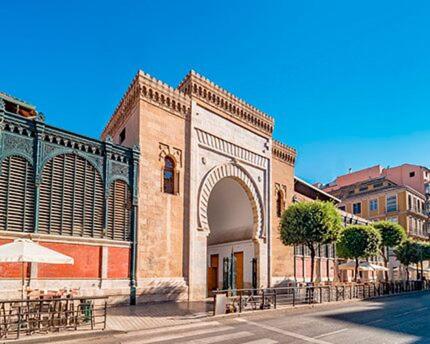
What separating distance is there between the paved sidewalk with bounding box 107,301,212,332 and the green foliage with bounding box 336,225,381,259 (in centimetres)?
1438

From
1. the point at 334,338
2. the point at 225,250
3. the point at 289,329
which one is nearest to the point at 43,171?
the point at 289,329

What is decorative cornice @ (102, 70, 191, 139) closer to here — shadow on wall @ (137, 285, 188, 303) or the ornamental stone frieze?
the ornamental stone frieze

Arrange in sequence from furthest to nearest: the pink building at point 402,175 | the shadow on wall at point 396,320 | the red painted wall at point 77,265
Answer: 1. the pink building at point 402,175
2. the red painted wall at point 77,265
3. the shadow on wall at point 396,320

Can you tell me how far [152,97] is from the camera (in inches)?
739

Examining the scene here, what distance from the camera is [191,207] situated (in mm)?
19500

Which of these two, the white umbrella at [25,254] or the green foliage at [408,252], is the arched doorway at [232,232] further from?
the green foliage at [408,252]

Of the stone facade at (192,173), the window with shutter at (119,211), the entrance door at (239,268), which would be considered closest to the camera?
the window with shutter at (119,211)

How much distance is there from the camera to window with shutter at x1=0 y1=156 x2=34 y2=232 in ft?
43.1

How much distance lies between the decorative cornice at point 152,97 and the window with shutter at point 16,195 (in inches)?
255

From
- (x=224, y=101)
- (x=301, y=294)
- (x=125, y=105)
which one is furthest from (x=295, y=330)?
(x=224, y=101)

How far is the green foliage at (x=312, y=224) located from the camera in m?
20.4

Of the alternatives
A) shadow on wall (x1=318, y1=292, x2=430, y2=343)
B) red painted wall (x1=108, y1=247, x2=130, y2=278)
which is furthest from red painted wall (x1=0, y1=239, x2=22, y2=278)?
shadow on wall (x1=318, y1=292, x2=430, y2=343)

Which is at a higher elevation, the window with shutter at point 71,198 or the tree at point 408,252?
the window with shutter at point 71,198

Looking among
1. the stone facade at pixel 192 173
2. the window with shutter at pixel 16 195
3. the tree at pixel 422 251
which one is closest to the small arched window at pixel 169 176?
the stone facade at pixel 192 173
